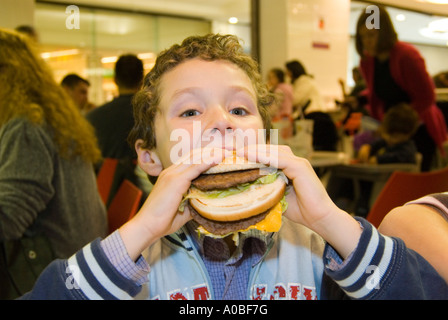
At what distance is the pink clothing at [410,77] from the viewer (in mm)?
1021

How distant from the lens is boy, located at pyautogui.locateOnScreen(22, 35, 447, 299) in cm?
63

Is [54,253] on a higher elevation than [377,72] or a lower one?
lower

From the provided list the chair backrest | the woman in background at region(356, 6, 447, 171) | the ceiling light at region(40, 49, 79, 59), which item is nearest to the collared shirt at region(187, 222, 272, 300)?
the woman in background at region(356, 6, 447, 171)

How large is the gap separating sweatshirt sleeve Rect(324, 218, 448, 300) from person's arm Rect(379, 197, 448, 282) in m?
0.06

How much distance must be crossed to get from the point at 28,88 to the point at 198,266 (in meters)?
0.99

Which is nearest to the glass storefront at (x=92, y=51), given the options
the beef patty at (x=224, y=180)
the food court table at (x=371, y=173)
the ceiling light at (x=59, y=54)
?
the ceiling light at (x=59, y=54)

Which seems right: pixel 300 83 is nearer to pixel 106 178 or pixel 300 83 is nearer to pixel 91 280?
pixel 106 178

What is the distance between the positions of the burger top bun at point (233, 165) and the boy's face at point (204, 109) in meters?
0.04

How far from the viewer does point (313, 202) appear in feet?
2.20

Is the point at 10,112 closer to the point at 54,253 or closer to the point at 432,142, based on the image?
the point at 54,253

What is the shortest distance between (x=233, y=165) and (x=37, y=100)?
104 centimetres

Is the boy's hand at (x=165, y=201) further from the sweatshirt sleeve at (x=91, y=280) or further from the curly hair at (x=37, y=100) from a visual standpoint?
the curly hair at (x=37, y=100)

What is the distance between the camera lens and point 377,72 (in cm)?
104
